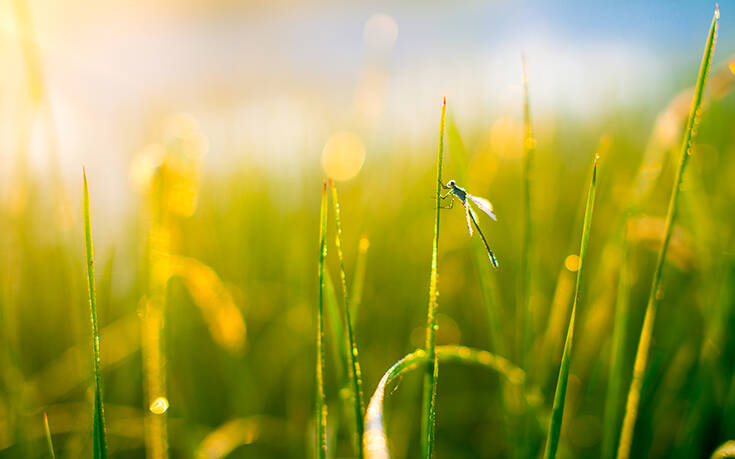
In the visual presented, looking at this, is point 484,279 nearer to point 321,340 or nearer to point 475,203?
point 475,203

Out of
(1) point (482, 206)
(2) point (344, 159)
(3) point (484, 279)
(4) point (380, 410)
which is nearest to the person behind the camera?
(4) point (380, 410)

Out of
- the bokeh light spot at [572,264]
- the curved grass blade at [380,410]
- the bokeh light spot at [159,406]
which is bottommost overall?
the bokeh light spot at [159,406]

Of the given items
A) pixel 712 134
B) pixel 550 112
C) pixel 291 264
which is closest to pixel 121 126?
pixel 291 264

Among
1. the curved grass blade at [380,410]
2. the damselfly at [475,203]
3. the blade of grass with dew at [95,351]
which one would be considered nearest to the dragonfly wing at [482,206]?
the damselfly at [475,203]

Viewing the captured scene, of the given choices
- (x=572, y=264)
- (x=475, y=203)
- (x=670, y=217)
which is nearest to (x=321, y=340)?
(x=475, y=203)

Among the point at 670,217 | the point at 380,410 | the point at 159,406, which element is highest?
the point at 670,217

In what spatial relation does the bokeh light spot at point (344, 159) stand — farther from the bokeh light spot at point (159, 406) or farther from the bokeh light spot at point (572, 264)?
the bokeh light spot at point (159, 406)

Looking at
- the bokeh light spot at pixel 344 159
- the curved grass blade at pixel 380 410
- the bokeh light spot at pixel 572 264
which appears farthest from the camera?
the bokeh light spot at pixel 344 159

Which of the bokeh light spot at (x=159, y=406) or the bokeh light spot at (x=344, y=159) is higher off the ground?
the bokeh light spot at (x=344, y=159)

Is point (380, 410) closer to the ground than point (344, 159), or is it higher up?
closer to the ground

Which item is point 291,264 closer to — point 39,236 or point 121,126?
point 39,236

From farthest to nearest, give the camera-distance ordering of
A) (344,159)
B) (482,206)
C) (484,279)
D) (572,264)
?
(344,159)
(572,264)
(484,279)
(482,206)

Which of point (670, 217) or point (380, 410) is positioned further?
point (670, 217)
